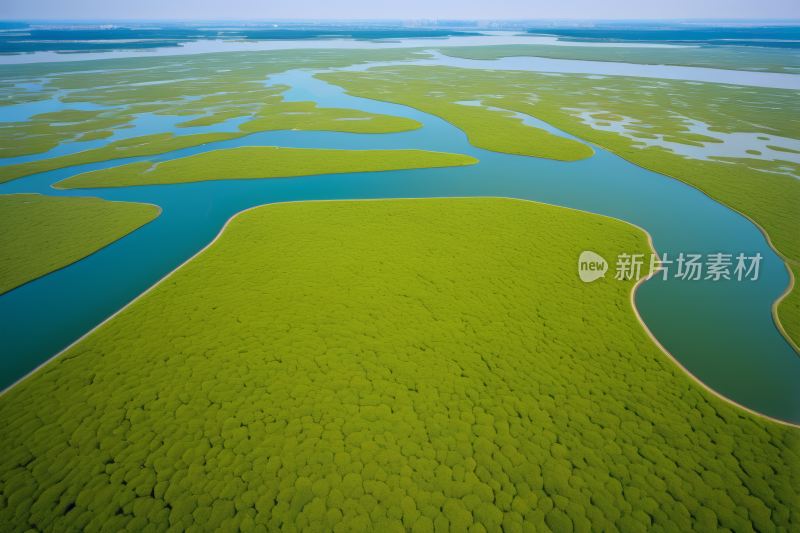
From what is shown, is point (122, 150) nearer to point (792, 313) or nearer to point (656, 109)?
point (792, 313)

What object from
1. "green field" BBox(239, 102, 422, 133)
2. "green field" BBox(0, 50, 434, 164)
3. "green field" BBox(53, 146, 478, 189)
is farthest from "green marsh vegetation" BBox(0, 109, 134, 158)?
"green field" BBox(239, 102, 422, 133)

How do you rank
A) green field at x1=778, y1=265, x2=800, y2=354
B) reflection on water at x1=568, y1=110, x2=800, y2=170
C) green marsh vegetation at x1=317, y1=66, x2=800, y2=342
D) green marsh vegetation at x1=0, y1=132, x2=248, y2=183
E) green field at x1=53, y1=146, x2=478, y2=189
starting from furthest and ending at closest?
reflection on water at x1=568, y1=110, x2=800, y2=170 → green marsh vegetation at x1=0, y1=132, x2=248, y2=183 → green field at x1=53, y1=146, x2=478, y2=189 → green marsh vegetation at x1=317, y1=66, x2=800, y2=342 → green field at x1=778, y1=265, x2=800, y2=354

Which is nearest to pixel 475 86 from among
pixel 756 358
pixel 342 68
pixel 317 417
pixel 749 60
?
pixel 342 68

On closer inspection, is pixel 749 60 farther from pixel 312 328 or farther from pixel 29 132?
pixel 29 132

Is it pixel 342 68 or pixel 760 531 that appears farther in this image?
pixel 342 68

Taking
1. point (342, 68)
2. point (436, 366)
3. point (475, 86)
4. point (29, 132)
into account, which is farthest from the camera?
point (342, 68)

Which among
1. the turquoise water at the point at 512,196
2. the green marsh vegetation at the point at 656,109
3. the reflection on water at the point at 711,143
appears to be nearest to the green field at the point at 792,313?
the turquoise water at the point at 512,196

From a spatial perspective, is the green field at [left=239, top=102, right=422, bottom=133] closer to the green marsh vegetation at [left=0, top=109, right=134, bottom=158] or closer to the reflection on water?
the green marsh vegetation at [left=0, top=109, right=134, bottom=158]
